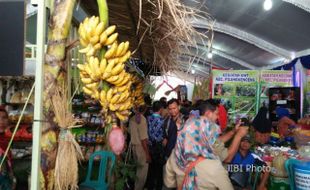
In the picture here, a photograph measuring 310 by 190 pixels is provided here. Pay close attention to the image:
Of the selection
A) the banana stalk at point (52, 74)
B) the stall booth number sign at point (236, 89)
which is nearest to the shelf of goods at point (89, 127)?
the stall booth number sign at point (236, 89)

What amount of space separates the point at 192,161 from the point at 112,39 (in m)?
1.31

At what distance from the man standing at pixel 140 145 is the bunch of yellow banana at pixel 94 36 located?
3668 mm

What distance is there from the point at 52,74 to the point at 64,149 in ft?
1.48

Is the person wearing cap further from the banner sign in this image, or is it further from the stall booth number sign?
the banner sign

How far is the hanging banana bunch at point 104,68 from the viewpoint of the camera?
1912 mm

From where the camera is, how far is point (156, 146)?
5801mm

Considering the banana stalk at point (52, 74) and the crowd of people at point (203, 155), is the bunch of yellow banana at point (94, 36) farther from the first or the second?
the crowd of people at point (203, 155)

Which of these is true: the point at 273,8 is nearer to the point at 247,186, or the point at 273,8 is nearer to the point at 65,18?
the point at 247,186

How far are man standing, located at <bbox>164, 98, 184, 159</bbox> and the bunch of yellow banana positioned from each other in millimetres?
2864

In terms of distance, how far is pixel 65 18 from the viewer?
1965 millimetres

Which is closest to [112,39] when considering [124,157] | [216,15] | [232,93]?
[124,157]

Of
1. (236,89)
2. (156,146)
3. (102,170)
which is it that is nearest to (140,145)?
(156,146)

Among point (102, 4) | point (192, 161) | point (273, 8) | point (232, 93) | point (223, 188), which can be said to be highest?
point (273, 8)

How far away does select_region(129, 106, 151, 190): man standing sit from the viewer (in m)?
5.56
